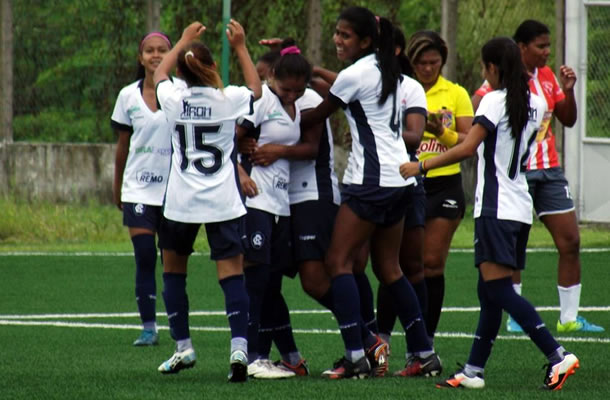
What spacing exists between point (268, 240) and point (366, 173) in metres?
0.68

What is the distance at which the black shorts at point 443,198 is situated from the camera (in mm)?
9047

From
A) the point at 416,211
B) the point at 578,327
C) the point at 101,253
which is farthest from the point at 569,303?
the point at 101,253

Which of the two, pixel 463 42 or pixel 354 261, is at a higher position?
pixel 463 42

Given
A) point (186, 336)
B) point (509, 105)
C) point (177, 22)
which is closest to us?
point (509, 105)

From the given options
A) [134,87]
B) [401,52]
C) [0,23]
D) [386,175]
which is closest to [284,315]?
[386,175]

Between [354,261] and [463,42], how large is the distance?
589 inches

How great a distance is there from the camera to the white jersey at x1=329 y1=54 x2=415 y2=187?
766cm

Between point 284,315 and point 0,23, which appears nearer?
point 284,315

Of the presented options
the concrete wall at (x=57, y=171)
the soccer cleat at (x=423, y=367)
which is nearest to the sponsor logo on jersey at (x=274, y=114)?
the soccer cleat at (x=423, y=367)

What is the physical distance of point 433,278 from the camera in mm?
8953

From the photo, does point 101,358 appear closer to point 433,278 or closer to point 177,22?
point 433,278

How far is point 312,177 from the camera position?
8.11 metres

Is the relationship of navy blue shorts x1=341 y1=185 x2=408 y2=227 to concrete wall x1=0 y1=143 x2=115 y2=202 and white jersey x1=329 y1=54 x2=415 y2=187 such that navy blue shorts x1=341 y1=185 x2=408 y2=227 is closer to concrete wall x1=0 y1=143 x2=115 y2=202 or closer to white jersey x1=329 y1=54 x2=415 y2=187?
white jersey x1=329 y1=54 x2=415 y2=187

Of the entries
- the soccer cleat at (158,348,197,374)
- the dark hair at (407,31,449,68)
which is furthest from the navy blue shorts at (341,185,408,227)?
the dark hair at (407,31,449,68)
